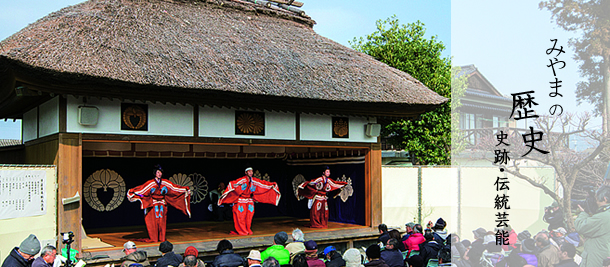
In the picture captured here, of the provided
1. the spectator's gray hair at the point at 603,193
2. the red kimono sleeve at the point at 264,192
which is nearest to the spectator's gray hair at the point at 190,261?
the spectator's gray hair at the point at 603,193

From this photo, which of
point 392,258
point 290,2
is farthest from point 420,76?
point 392,258

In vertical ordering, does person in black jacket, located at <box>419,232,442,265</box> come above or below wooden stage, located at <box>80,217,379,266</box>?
above

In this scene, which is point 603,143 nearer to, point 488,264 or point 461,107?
point 461,107

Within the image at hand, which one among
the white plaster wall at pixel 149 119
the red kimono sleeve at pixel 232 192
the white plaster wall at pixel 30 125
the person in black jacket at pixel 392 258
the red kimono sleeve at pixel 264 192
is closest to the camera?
the person in black jacket at pixel 392 258

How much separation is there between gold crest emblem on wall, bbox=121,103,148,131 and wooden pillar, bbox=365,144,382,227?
486 centimetres

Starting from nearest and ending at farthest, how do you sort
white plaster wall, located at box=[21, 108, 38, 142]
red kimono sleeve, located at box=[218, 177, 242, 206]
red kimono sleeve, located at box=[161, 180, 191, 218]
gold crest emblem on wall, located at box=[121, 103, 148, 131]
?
gold crest emblem on wall, located at box=[121, 103, 148, 131] < red kimono sleeve, located at box=[161, 180, 191, 218] < white plaster wall, located at box=[21, 108, 38, 142] < red kimono sleeve, located at box=[218, 177, 242, 206]

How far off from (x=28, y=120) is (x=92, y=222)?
2.58 m

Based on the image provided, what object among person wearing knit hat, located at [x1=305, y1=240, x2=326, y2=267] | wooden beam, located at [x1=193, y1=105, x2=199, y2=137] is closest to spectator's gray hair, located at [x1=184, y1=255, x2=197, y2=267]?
person wearing knit hat, located at [x1=305, y1=240, x2=326, y2=267]

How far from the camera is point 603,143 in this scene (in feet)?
11.6

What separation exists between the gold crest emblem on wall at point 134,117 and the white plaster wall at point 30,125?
2200 mm

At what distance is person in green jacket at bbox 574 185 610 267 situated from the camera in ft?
11.5

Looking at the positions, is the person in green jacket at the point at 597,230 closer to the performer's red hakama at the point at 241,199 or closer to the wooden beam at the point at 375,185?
the performer's red hakama at the point at 241,199

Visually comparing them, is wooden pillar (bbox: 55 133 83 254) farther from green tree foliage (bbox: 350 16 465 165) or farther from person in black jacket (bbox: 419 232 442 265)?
green tree foliage (bbox: 350 16 465 165)

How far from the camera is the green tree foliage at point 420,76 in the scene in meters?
15.8
